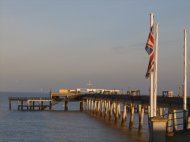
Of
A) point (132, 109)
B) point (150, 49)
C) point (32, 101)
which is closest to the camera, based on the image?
point (150, 49)

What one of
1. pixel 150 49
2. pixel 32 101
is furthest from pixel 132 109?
pixel 32 101

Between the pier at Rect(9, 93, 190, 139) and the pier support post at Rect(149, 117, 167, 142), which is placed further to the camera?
the pier at Rect(9, 93, 190, 139)

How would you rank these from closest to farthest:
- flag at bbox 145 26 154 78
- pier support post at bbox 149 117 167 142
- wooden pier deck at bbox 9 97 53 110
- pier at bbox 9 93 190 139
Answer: pier support post at bbox 149 117 167 142 → flag at bbox 145 26 154 78 → pier at bbox 9 93 190 139 → wooden pier deck at bbox 9 97 53 110

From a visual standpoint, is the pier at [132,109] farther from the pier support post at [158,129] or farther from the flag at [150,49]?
the flag at [150,49]

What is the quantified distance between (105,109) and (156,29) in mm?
42368

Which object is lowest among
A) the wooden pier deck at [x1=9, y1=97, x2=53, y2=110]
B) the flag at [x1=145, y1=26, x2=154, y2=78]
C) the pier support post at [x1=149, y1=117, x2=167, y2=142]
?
the wooden pier deck at [x1=9, y1=97, x2=53, y2=110]

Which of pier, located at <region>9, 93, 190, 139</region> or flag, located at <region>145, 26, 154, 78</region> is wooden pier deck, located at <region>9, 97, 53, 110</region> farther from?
flag, located at <region>145, 26, 154, 78</region>

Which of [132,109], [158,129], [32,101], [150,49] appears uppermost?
[150,49]

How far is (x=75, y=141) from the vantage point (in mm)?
39219

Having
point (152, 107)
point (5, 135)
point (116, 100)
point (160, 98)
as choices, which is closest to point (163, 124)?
point (152, 107)

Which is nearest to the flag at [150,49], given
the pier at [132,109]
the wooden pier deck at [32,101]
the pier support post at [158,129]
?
the pier at [132,109]

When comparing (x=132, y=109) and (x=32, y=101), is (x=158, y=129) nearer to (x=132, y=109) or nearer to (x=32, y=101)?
(x=132, y=109)

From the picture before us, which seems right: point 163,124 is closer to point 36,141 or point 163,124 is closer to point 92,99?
point 36,141

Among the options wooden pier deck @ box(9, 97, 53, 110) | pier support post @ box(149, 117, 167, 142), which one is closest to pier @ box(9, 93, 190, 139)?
pier support post @ box(149, 117, 167, 142)
